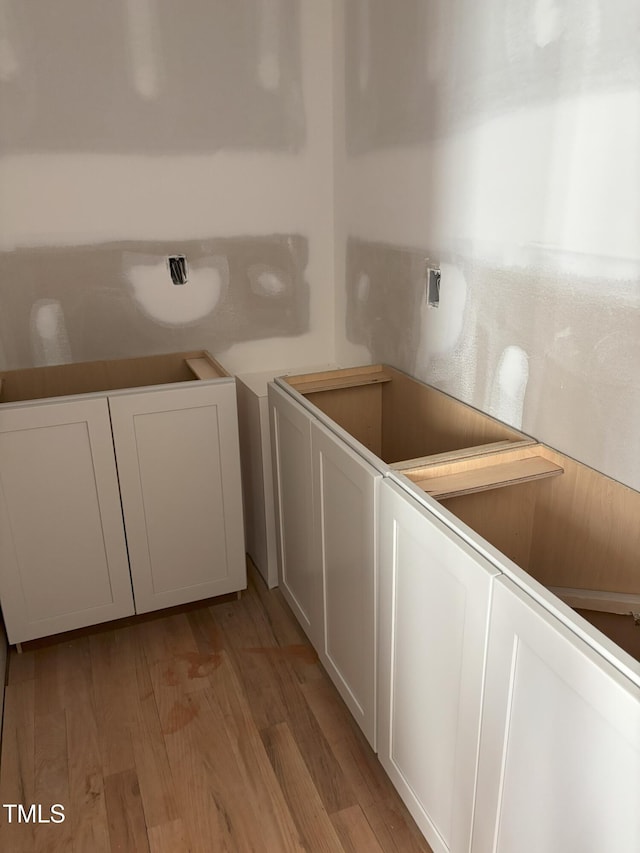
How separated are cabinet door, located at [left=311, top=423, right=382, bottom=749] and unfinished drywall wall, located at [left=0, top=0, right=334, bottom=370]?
3.15 feet

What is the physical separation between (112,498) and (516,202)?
1457 mm

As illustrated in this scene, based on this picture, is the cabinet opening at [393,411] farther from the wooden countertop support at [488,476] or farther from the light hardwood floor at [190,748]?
the light hardwood floor at [190,748]

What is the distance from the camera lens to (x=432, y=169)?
187 cm

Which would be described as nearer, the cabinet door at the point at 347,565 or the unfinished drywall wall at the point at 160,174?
the cabinet door at the point at 347,565

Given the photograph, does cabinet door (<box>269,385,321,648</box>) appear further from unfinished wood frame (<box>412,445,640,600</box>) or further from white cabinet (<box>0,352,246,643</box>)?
unfinished wood frame (<box>412,445,640,600</box>)

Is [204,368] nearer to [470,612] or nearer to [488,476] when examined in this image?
[488,476]

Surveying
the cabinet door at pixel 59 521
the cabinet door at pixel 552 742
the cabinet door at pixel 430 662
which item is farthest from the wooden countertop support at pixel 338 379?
the cabinet door at pixel 552 742

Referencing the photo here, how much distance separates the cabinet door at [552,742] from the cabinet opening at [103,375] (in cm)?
140

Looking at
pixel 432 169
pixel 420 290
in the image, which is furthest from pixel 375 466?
pixel 432 169

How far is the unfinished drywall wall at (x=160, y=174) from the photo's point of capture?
6.84 feet

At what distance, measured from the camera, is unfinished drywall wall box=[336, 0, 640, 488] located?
51.3 inches

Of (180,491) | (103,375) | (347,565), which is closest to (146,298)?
(103,375)

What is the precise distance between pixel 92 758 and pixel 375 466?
111 centimetres

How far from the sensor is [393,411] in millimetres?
2283
